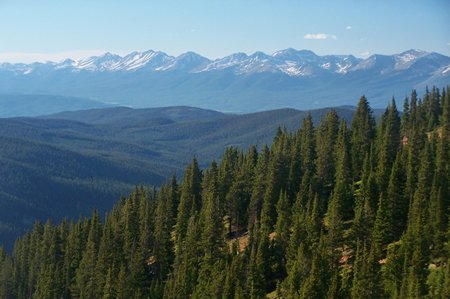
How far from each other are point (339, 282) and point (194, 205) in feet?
116

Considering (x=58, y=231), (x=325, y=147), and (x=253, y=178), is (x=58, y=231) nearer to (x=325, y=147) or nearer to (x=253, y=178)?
(x=253, y=178)

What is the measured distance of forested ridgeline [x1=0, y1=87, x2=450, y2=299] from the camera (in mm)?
59375

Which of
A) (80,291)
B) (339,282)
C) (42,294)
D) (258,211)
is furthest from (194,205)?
(339,282)

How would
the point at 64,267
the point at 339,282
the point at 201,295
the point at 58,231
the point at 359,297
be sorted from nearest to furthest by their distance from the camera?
the point at 359,297 → the point at 339,282 → the point at 201,295 → the point at 64,267 → the point at 58,231

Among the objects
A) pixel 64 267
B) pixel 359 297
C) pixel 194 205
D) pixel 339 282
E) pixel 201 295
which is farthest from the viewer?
pixel 64 267

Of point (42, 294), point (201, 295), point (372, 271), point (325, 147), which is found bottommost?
point (42, 294)

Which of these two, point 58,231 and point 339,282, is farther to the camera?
point 58,231

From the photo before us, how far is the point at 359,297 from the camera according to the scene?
52875 mm

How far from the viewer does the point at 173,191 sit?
99062 millimetres

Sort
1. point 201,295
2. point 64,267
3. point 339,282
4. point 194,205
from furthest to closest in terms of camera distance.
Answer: point 64,267 < point 194,205 < point 201,295 < point 339,282

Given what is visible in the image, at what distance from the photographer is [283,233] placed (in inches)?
2867

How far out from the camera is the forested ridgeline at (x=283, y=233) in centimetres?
5938

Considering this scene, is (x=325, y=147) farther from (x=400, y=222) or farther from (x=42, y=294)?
(x=42, y=294)

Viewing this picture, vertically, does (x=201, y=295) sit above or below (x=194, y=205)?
below
